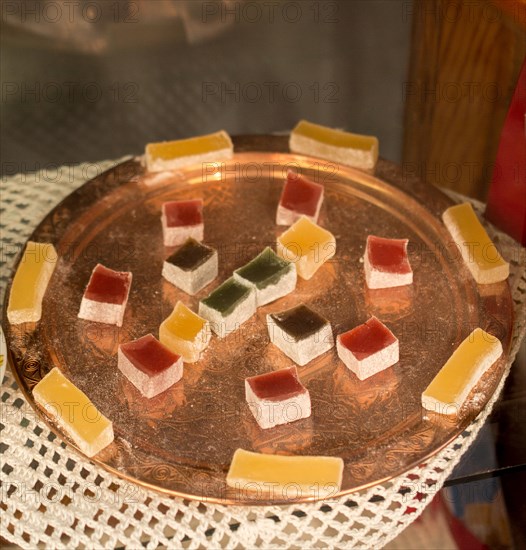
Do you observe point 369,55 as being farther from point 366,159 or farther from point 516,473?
point 516,473

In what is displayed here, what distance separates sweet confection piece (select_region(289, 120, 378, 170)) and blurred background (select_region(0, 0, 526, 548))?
24 cm

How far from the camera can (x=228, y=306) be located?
120 centimetres

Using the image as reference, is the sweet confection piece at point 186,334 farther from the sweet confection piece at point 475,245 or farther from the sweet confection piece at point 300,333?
the sweet confection piece at point 475,245

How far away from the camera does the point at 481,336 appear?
117cm

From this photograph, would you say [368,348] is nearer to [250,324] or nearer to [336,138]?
[250,324]

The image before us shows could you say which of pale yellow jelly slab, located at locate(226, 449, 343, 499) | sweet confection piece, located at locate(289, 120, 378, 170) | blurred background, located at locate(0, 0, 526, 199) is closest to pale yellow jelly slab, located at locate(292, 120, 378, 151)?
sweet confection piece, located at locate(289, 120, 378, 170)

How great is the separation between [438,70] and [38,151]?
100 centimetres

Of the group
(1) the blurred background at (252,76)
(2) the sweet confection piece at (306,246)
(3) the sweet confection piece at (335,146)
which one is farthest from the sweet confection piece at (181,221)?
(1) the blurred background at (252,76)

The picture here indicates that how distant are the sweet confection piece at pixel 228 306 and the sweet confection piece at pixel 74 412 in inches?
8.1

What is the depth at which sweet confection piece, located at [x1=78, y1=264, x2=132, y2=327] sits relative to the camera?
1.21 metres

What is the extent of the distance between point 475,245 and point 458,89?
1.65 feet

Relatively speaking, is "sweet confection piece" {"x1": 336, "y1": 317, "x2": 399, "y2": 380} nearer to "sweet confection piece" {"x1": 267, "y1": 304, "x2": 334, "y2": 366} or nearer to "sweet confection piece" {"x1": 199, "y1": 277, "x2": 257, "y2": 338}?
"sweet confection piece" {"x1": 267, "y1": 304, "x2": 334, "y2": 366}

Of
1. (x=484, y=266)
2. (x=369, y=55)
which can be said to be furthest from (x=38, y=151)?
(x=484, y=266)

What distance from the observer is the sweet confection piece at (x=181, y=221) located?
52.4 inches
